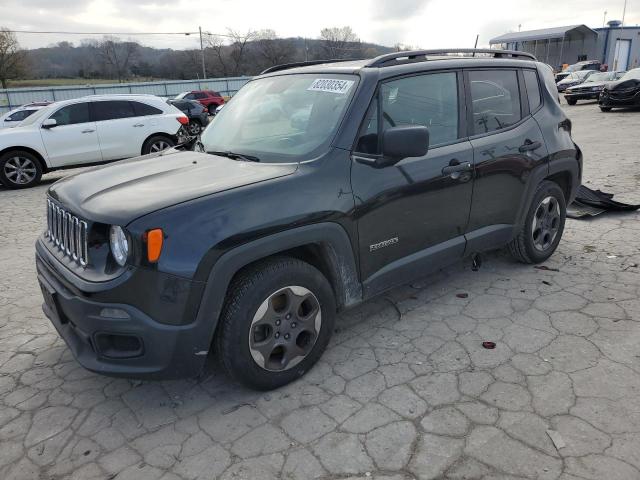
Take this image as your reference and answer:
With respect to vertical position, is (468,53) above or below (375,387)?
above

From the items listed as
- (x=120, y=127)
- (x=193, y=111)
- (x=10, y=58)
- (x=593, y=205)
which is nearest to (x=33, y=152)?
(x=120, y=127)

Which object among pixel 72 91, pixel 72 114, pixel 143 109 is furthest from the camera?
pixel 72 91

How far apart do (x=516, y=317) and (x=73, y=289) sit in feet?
9.66

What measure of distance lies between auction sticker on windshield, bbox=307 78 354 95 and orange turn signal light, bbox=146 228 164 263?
4.91 feet

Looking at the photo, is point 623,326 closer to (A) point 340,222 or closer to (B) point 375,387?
(B) point 375,387

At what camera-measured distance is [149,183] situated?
9.15 feet

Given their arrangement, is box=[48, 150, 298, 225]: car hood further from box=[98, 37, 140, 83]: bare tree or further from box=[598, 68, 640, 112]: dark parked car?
box=[98, 37, 140, 83]: bare tree

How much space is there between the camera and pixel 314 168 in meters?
2.81

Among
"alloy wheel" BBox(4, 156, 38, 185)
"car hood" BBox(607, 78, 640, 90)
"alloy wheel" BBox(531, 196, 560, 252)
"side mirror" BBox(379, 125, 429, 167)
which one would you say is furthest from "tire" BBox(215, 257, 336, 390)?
"car hood" BBox(607, 78, 640, 90)

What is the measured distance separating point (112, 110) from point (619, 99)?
17805 millimetres

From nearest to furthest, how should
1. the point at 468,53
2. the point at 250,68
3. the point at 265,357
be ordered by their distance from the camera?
the point at 265,357 → the point at 468,53 → the point at 250,68

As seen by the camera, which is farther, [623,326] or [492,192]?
[492,192]

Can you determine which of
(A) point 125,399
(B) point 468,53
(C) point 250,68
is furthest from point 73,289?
(C) point 250,68

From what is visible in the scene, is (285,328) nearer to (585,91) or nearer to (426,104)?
(426,104)
